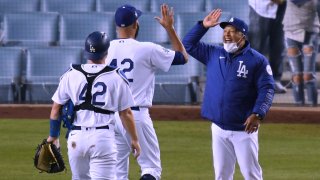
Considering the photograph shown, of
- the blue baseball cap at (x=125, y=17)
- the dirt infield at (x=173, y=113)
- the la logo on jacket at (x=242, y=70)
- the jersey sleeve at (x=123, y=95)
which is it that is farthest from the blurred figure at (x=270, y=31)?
the jersey sleeve at (x=123, y=95)

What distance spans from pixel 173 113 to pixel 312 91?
7.38ft

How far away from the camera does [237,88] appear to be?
29.4ft

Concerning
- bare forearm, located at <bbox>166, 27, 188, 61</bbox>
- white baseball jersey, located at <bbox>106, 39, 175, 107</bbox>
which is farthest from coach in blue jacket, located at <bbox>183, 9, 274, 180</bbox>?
white baseball jersey, located at <bbox>106, 39, 175, 107</bbox>

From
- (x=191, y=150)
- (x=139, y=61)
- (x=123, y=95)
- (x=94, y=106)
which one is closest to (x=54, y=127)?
(x=94, y=106)

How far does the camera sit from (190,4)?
58.9 ft

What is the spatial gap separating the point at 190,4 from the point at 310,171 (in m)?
6.67

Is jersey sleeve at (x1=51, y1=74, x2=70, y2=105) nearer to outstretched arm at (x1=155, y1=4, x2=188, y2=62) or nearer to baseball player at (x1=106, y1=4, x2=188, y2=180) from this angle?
baseball player at (x1=106, y1=4, x2=188, y2=180)

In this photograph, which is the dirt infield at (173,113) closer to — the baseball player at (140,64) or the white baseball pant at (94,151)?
the baseball player at (140,64)

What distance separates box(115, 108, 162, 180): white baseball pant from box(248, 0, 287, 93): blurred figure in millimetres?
7059

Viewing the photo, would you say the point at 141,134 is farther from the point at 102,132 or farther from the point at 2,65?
the point at 2,65

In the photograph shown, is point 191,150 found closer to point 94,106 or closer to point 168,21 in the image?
point 168,21

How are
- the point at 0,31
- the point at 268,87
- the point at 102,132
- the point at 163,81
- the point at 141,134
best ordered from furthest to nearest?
the point at 0,31, the point at 163,81, the point at 141,134, the point at 268,87, the point at 102,132

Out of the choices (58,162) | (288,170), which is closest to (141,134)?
(58,162)

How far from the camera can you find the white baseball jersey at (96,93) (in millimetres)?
7953
